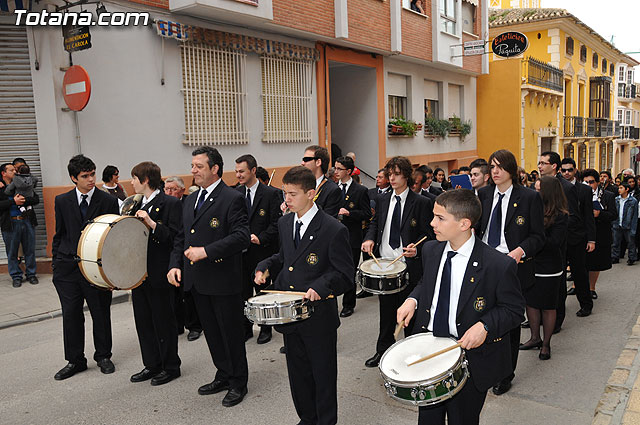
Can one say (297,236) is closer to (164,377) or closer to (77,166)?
(164,377)

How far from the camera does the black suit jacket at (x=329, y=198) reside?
22.4 ft

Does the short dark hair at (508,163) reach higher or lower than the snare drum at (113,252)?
higher

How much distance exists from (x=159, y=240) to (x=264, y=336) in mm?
2000

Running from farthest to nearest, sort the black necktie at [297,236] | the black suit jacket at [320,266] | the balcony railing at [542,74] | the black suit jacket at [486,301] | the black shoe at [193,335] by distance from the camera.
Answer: the balcony railing at [542,74]
the black shoe at [193,335]
the black necktie at [297,236]
the black suit jacket at [320,266]
the black suit jacket at [486,301]

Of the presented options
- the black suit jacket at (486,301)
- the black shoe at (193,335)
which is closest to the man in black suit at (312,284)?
the black suit jacket at (486,301)

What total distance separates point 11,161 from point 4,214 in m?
1.35

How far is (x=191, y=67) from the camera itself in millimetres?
11547

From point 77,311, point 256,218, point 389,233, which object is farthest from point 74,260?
point 389,233

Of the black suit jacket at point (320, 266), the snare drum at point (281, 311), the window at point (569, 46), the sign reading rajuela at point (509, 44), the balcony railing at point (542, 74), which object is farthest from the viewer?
the window at point (569, 46)

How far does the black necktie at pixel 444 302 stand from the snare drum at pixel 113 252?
10.2ft

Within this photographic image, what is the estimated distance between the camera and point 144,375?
5.39m

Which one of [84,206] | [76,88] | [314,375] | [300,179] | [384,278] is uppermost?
[76,88]

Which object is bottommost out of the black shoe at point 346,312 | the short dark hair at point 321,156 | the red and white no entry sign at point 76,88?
the black shoe at point 346,312

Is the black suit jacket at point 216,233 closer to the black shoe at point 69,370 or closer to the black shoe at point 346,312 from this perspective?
the black shoe at point 69,370
